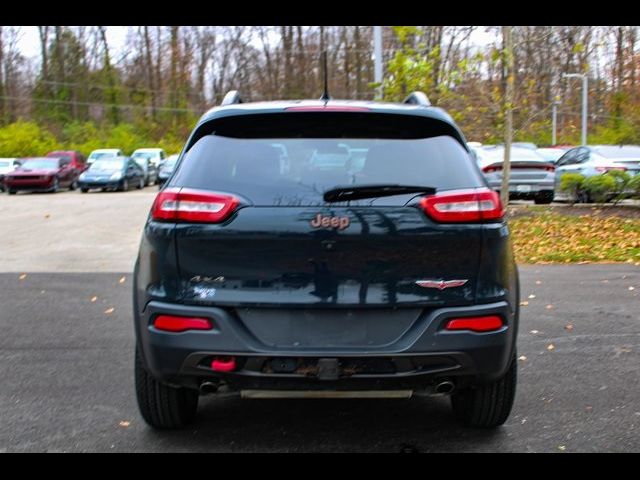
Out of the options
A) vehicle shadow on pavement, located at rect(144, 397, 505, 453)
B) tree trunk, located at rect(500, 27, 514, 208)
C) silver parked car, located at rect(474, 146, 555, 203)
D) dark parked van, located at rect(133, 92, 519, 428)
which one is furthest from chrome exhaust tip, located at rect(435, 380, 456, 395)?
silver parked car, located at rect(474, 146, 555, 203)

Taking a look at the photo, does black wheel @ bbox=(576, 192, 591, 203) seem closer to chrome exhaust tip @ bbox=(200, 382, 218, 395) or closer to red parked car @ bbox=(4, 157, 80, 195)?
chrome exhaust tip @ bbox=(200, 382, 218, 395)

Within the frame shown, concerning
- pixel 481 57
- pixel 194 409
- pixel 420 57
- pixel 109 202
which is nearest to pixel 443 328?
pixel 194 409

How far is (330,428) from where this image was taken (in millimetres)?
4090

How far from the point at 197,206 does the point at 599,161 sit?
15108mm

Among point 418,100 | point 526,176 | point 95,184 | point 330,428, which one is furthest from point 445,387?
point 95,184

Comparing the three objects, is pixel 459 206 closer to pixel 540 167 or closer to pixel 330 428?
pixel 330 428

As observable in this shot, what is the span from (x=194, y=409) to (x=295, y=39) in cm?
5038

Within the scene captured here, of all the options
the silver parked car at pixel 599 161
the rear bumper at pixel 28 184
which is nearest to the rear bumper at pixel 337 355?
the silver parked car at pixel 599 161

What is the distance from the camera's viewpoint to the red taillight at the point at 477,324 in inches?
128

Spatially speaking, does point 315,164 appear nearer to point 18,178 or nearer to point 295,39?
point 18,178

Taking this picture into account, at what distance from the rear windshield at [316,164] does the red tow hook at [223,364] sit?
717 mm

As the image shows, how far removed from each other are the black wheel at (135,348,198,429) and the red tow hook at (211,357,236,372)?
570 millimetres

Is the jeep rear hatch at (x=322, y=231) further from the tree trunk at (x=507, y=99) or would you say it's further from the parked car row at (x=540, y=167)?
the parked car row at (x=540, y=167)

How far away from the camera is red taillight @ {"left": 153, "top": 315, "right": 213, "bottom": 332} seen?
323cm
